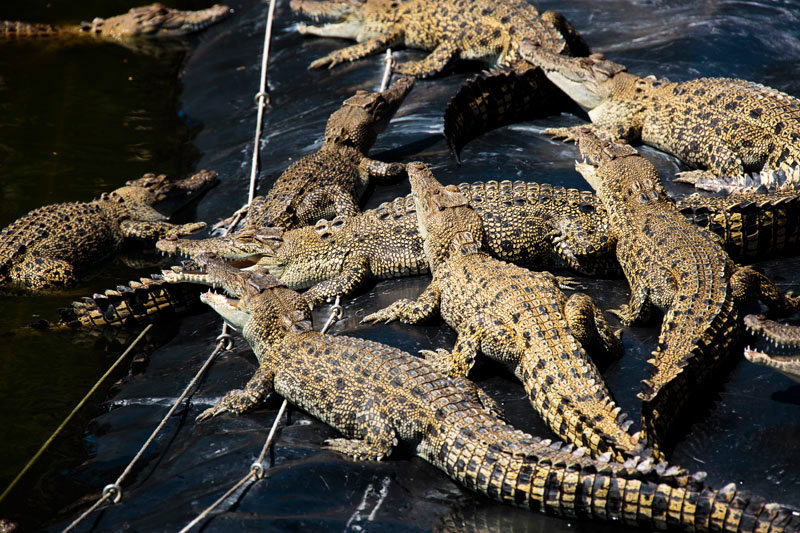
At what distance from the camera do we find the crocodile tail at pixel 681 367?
3.40 meters

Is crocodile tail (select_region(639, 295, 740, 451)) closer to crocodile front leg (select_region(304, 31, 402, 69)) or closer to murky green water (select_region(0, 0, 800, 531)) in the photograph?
murky green water (select_region(0, 0, 800, 531))

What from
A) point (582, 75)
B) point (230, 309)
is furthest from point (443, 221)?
point (582, 75)

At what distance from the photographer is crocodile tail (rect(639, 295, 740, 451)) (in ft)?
11.2

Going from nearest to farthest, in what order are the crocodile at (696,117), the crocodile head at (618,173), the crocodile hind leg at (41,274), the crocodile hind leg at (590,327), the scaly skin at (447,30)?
1. the crocodile hind leg at (590,327)
2. the crocodile head at (618,173)
3. the crocodile at (696,117)
4. the crocodile hind leg at (41,274)
5. the scaly skin at (447,30)

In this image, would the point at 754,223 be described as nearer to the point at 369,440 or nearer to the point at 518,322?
the point at 518,322

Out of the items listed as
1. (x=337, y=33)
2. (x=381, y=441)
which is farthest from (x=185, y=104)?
(x=381, y=441)

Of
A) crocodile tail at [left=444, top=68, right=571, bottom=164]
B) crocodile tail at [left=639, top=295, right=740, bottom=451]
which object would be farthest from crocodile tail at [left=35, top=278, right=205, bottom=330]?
crocodile tail at [left=639, top=295, right=740, bottom=451]

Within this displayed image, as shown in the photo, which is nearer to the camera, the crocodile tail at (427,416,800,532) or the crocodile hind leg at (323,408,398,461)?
the crocodile tail at (427,416,800,532)

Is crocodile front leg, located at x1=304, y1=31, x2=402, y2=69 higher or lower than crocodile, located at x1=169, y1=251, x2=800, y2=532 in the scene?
higher

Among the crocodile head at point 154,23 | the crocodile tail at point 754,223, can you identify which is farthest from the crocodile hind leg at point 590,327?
the crocodile head at point 154,23

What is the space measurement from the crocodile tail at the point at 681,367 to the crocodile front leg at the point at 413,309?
1.19m

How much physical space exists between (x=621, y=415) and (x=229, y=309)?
2.22m

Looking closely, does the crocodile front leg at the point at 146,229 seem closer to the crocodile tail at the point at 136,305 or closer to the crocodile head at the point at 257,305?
the crocodile tail at the point at 136,305

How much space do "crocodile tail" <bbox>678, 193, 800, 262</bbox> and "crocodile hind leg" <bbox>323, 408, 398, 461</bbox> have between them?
7.43 ft
